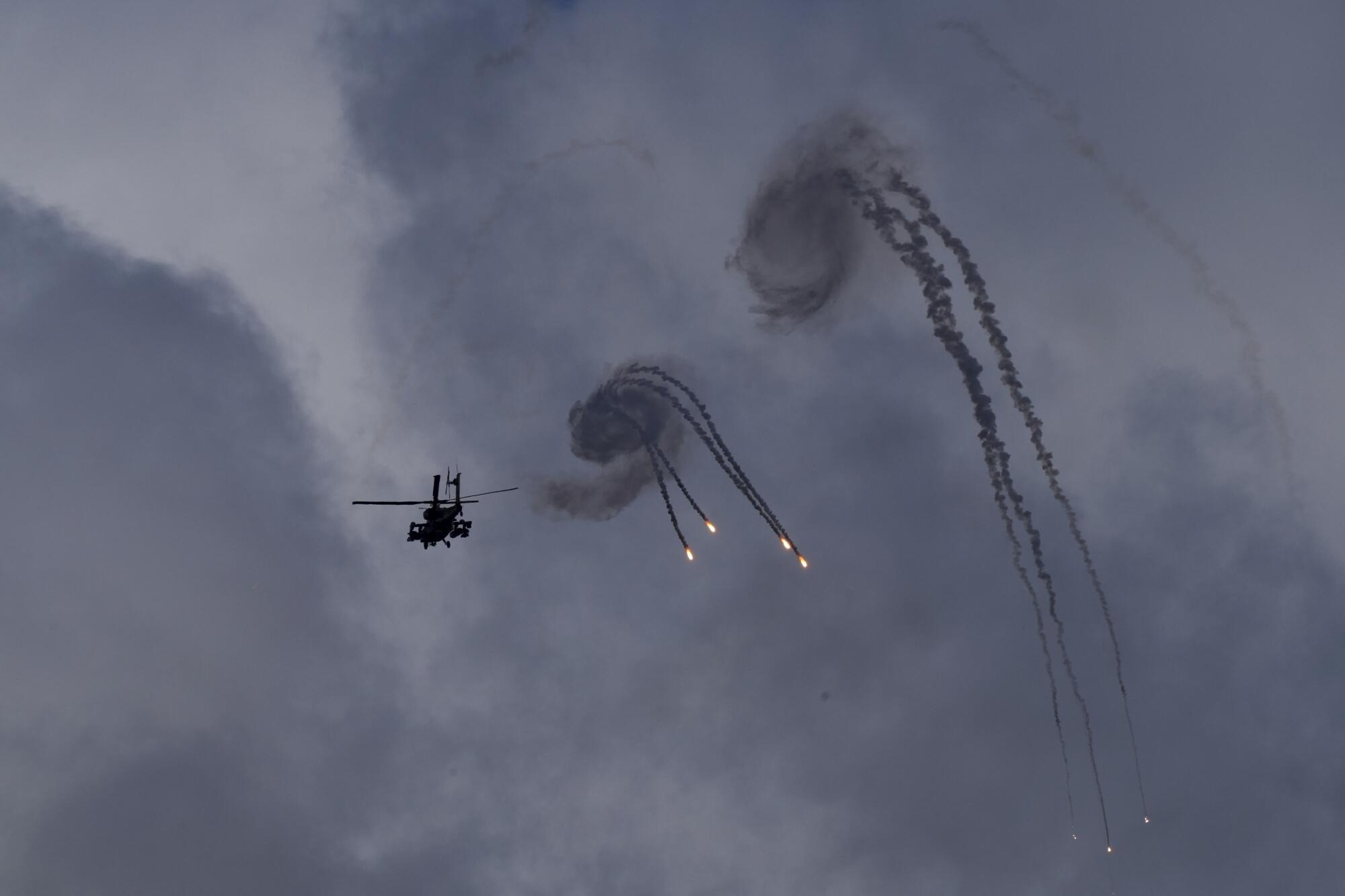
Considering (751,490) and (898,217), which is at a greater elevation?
(898,217)

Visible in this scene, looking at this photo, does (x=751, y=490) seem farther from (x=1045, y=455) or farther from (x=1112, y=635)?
(x=1112, y=635)

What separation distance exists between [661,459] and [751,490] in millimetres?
11477

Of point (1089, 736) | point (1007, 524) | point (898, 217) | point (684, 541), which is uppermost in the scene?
point (898, 217)

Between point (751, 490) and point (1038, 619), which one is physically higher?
point (751, 490)

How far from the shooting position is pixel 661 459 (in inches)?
3713

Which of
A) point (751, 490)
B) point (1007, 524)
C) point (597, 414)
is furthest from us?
point (597, 414)

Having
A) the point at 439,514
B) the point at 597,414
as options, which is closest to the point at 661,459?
the point at 597,414

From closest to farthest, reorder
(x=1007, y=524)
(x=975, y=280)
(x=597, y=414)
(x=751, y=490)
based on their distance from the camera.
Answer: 1. (x=975, y=280)
2. (x=1007, y=524)
3. (x=751, y=490)
4. (x=597, y=414)

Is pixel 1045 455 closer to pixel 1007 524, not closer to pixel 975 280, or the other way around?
pixel 1007 524

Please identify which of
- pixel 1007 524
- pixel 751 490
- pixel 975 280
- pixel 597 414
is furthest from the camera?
pixel 597 414

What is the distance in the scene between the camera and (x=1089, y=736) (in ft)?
296

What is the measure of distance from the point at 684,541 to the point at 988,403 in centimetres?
2622

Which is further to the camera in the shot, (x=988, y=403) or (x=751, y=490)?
(x=751, y=490)

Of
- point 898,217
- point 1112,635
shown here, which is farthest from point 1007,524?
point 898,217
